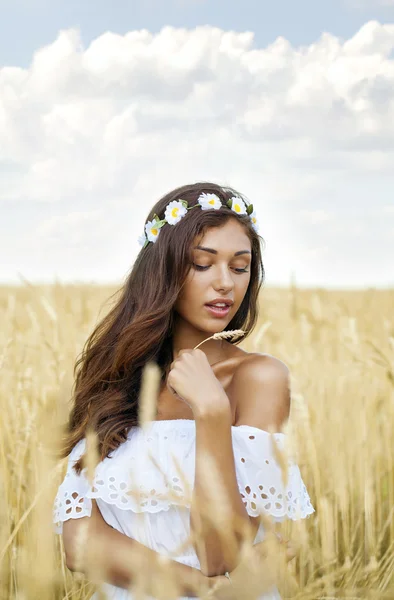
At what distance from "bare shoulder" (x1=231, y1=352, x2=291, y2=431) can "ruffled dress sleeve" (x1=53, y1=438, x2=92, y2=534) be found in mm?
387

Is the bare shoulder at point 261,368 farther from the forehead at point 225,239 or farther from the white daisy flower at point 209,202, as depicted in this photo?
the white daisy flower at point 209,202

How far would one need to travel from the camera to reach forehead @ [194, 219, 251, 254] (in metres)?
1.63

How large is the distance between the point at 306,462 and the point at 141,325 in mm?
1169

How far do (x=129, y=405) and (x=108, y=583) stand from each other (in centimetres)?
39

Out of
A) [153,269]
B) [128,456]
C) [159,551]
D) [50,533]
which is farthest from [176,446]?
[50,533]

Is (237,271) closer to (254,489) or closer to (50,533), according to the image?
(254,489)

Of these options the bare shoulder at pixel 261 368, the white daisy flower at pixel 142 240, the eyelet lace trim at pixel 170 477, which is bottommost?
the eyelet lace trim at pixel 170 477

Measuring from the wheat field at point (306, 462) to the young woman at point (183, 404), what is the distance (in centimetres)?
8

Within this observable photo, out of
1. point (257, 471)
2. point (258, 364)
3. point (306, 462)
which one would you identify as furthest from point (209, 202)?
point (306, 462)

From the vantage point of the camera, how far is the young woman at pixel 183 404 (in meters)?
1.39

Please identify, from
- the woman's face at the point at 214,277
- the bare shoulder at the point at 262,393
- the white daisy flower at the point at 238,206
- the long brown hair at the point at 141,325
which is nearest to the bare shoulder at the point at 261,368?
the bare shoulder at the point at 262,393

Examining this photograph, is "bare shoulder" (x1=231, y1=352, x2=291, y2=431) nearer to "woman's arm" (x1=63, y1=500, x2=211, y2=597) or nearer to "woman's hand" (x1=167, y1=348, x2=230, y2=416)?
"woman's hand" (x1=167, y1=348, x2=230, y2=416)

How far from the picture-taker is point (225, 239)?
1.65 meters

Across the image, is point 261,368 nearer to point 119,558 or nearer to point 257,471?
point 257,471
